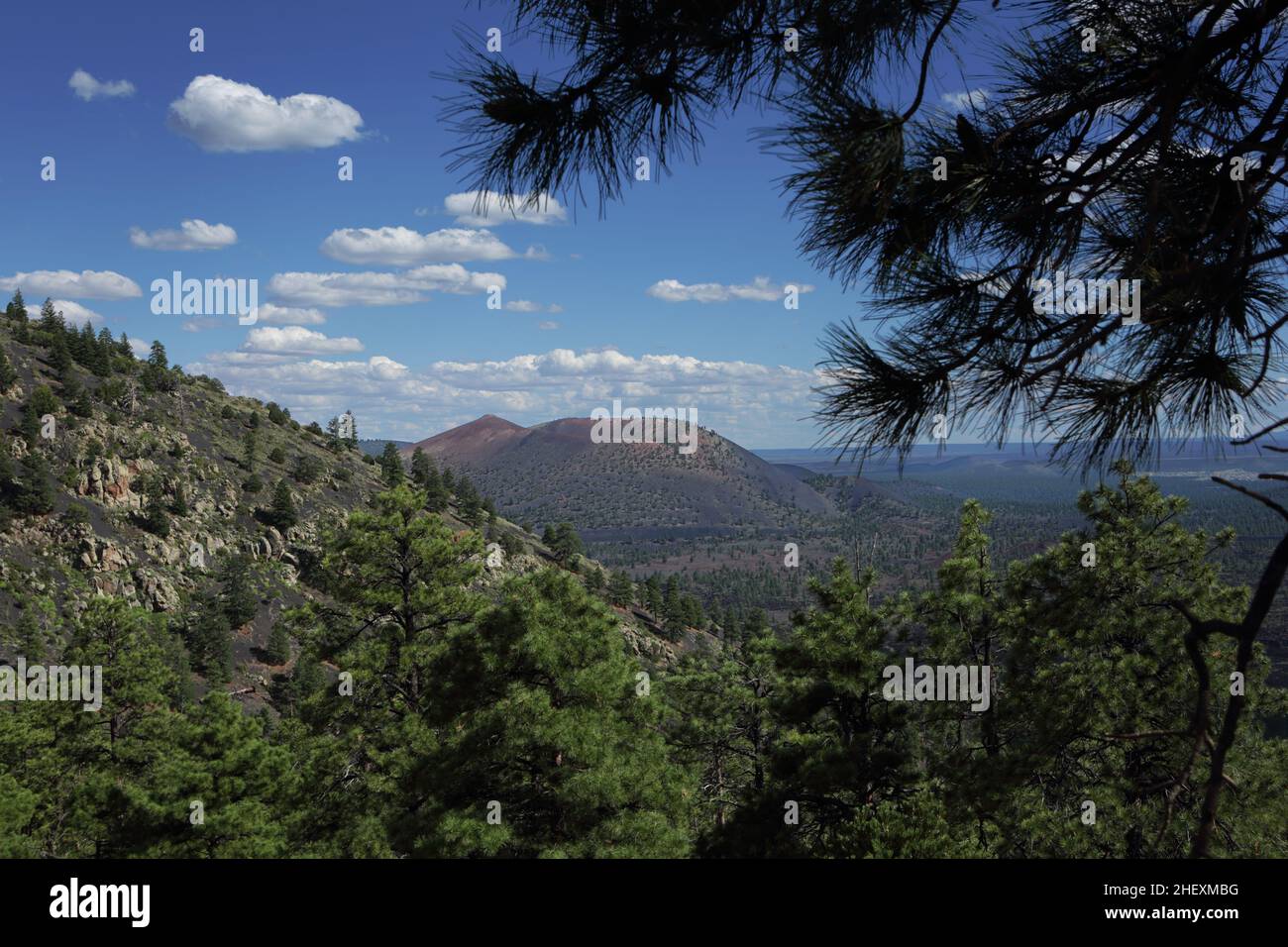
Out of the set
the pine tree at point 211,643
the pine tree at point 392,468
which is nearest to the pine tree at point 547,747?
the pine tree at point 211,643

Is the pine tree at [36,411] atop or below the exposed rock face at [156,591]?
atop

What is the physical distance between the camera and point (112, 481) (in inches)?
3236

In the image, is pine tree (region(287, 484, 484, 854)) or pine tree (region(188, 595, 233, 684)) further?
pine tree (region(188, 595, 233, 684))

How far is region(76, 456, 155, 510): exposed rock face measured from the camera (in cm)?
8038

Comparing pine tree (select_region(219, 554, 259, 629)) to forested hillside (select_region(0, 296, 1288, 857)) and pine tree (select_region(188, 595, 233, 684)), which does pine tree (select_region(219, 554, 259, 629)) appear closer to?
pine tree (select_region(188, 595, 233, 684))

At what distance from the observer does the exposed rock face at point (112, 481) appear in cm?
8038

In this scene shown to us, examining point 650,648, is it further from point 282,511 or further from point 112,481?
point 112,481

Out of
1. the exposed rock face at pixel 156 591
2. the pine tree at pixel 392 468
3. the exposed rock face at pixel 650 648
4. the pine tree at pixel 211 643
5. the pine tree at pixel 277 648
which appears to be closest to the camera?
the pine tree at pixel 211 643

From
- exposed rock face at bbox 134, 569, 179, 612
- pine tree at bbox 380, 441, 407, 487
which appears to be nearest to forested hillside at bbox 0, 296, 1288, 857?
exposed rock face at bbox 134, 569, 179, 612

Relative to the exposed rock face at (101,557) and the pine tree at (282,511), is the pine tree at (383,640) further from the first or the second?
the pine tree at (282,511)

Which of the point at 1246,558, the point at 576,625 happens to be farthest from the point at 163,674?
the point at 1246,558
